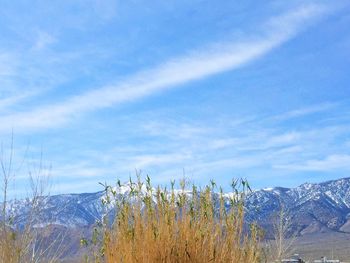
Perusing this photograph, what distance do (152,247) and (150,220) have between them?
238mm

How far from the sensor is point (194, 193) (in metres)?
4.79

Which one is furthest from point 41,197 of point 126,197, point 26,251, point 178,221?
point 178,221

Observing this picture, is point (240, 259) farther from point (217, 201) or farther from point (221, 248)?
point (217, 201)

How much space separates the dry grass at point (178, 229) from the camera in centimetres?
429

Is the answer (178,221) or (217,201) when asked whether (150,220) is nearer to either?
(178,221)

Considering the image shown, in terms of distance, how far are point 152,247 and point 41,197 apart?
3.03 metres

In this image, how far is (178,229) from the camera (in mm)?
4414

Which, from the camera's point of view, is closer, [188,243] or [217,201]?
[188,243]

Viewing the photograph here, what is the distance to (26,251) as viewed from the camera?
6.58 m

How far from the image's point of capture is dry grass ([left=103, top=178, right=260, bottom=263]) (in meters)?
4.29

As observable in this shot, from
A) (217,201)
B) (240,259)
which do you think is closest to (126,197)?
(217,201)

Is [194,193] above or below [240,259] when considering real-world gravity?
above

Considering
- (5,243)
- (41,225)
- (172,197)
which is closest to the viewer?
(172,197)

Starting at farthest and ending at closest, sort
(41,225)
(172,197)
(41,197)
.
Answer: (41,225)
(41,197)
(172,197)
